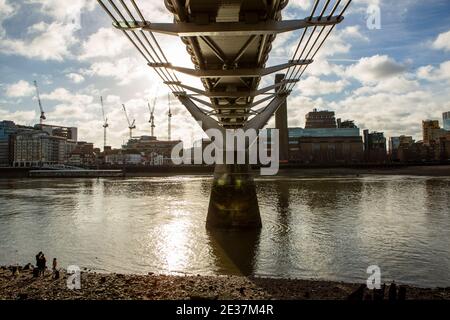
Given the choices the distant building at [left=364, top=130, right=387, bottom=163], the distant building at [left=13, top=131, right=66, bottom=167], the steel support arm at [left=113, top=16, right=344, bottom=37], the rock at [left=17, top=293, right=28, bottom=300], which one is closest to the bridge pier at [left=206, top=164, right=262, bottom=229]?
the steel support arm at [left=113, top=16, right=344, bottom=37]

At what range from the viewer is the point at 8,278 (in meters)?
11.9

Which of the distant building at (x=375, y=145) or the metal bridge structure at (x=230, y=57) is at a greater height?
the distant building at (x=375, y=145)

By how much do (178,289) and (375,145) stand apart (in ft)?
647

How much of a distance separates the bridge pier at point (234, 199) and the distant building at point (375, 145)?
531 ft

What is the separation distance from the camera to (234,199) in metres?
22.3

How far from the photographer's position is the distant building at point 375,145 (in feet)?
559

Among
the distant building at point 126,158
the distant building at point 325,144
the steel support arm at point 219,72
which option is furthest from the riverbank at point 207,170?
the steel support arm at point 219,72

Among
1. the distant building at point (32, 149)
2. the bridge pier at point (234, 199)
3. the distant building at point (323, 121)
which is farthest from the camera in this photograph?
the distant building at point (323, 121)

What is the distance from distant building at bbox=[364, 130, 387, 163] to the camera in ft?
559

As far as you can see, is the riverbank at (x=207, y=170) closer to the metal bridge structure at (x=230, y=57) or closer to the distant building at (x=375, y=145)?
the distant building at (x=375, y=145)

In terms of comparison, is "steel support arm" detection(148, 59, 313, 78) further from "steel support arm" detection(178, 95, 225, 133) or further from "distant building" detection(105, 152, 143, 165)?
"distant building" detection(105, 152, 143, 165)

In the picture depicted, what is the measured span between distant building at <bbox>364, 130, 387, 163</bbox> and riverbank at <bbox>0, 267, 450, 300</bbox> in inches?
6738

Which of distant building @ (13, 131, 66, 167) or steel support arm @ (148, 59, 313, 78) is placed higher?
distant building @ (13, 131, 66, 167)
